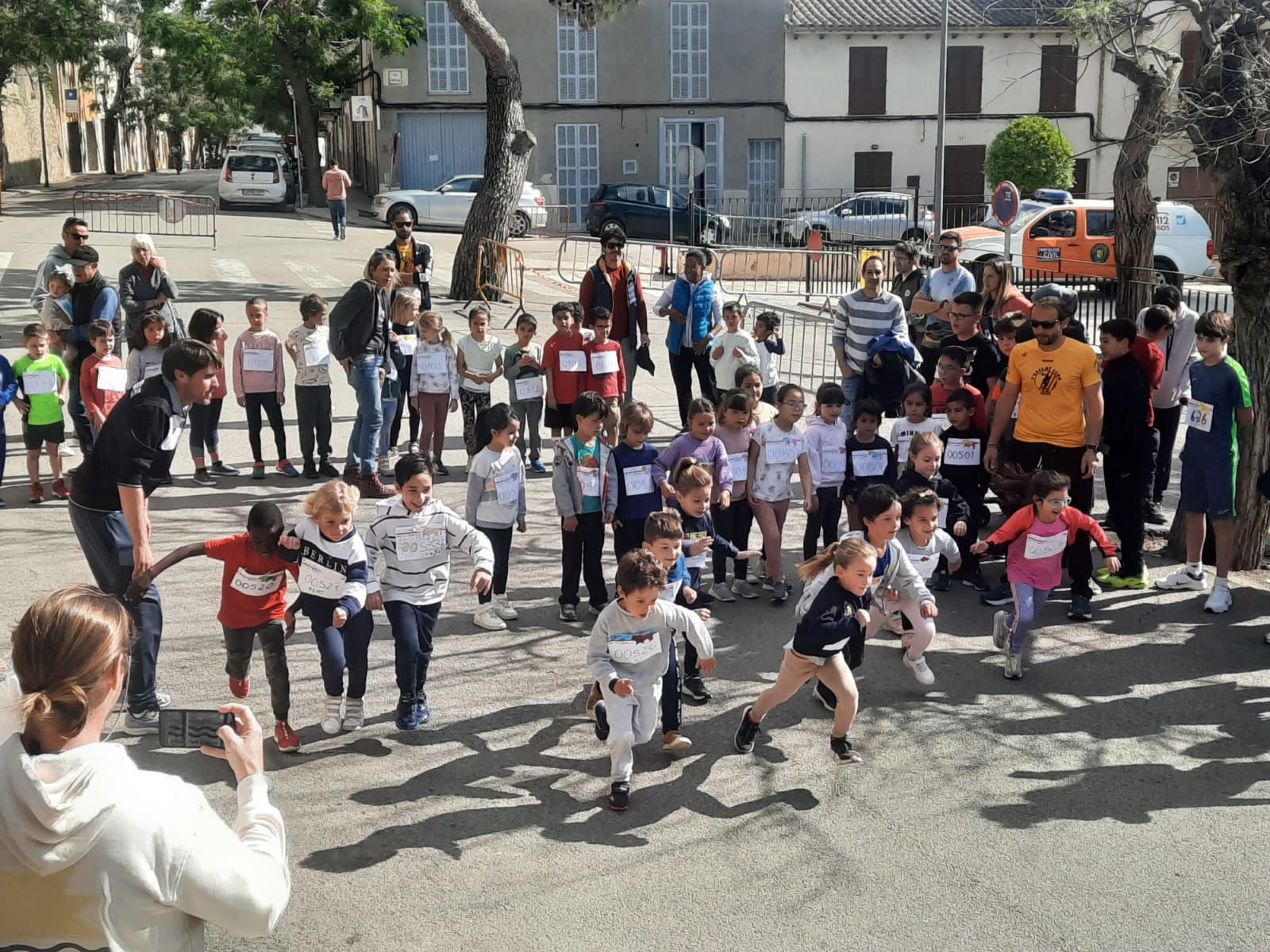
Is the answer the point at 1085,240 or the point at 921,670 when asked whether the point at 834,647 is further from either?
the point at 1085,240

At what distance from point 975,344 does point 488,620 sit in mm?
4176

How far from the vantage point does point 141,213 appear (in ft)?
93.2

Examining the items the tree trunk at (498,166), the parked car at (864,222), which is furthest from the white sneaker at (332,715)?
the parked car at (864,222)

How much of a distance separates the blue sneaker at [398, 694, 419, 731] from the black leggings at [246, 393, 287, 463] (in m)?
5.16

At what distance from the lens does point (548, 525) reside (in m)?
10.1

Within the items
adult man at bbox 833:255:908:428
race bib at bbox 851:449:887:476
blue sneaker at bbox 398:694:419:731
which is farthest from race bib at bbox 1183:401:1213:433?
blue sneaker at bbox 398:694:419:731

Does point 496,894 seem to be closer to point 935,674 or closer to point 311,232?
point 935,674

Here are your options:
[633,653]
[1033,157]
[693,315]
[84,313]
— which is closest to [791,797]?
[633,653]

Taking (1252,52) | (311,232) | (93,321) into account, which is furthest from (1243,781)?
(311,232)

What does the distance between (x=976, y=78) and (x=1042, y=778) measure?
1437 inches

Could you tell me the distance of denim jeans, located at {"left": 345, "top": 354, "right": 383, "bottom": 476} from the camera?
34.3 feet

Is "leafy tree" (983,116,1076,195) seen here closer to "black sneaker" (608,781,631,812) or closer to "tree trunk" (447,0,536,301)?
"tree trunk" (447,0,536,301)

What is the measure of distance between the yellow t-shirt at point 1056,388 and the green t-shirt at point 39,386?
7.32 meters

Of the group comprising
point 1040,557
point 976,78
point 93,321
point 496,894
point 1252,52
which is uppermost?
point 976,78
